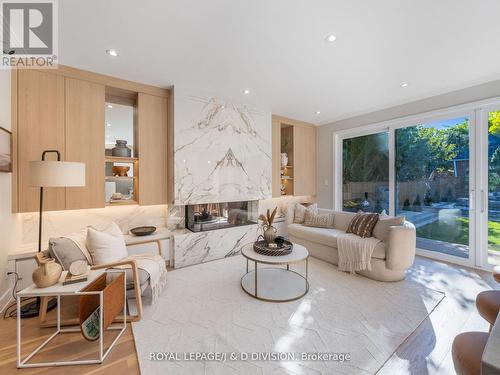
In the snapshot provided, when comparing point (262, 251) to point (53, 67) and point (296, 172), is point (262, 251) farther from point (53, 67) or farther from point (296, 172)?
point (53, 67)

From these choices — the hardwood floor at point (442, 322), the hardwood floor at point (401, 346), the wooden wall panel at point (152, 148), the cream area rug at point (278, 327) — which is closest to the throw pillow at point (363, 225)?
the cream area rug at point (278, 327)

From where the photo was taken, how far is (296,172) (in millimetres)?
5266

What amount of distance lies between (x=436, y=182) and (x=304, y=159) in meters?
2.55

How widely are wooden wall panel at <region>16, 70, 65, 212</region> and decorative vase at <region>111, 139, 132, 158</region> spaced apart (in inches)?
23.8

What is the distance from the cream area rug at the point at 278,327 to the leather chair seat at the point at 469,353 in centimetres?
79

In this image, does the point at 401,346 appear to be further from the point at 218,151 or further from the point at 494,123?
the point at 494,123

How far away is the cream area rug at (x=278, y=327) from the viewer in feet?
5.37

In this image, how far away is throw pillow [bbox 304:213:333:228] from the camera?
13.3ft

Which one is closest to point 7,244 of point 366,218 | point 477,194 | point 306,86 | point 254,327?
point 254,327

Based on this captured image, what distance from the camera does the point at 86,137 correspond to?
2982 millimetres

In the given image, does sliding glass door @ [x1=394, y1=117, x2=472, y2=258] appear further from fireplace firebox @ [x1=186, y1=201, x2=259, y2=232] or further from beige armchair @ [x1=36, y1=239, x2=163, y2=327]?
beige armchair @ [x1=36, y1=239, x2=163, y2=327]

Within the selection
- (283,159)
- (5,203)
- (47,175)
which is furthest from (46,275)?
(283,159)

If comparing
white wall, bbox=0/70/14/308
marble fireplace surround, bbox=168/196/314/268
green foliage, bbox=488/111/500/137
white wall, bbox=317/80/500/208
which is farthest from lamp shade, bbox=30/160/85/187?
green foliage, bbox=488/111/500/137

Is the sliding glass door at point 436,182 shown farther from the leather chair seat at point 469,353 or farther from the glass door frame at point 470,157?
the leather chair seat at point 469,353
